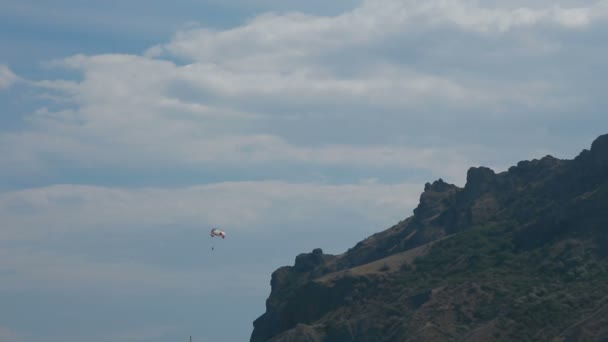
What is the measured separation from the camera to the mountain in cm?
11000

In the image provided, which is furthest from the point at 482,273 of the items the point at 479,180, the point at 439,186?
the point at 439,186

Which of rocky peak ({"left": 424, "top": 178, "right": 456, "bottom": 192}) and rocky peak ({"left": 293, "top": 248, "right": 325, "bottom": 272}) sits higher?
rocky peak ({"left": 424, "top": 178, "right": 456, "bottom": 192})

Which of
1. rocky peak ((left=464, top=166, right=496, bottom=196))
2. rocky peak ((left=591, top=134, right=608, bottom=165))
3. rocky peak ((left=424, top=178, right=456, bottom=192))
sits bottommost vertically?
rocky peak ((left=591, top=134, right=608, bottom=165))

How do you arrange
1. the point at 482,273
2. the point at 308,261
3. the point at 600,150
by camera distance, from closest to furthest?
the point at 482,273 → the point at 600,150 → the point at 308,261

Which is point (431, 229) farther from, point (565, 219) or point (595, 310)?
point (595, 310)

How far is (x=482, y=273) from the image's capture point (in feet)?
413

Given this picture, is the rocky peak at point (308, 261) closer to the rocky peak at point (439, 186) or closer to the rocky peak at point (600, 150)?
the rocky peak at point (439, 186)

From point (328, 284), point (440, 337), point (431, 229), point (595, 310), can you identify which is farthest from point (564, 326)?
point (431, 229)

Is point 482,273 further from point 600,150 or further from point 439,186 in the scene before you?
point 439,186

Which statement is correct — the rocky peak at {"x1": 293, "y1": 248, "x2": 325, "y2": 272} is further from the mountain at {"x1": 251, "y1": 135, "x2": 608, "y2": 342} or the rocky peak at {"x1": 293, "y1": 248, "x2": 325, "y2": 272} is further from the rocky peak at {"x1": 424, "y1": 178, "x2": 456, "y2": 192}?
the rocky peak at {"x1": 424, "y1": 178, "x2": 456, "y2": 192}

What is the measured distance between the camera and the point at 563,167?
5679 inches

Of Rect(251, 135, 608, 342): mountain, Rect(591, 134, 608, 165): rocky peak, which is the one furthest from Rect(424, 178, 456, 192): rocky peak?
Rect(591, 134, 608, 165): rocky peak

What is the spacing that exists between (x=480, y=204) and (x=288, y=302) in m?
31.8

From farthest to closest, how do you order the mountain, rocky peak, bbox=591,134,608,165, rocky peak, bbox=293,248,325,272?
1. rocky peak, bbox=293,248,325,272
2. rocky peak, bbox=591,134,608,165
3. the mountain
